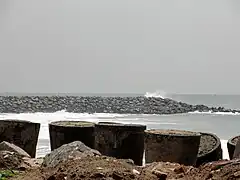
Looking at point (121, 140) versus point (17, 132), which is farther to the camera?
point (17, 132)

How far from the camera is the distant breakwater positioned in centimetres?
3048

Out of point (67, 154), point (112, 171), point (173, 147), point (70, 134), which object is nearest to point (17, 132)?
point (70, 134)

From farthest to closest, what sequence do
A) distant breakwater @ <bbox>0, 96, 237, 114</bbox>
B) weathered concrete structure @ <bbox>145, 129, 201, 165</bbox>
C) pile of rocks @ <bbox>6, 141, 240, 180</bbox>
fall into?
→ distant breakwater @ <bbox>0, 96, 237, 114</bbox>
weathered concrete structure @ <bbox>145, 129, 201, 165</bbox>
pile of rocks @ <bbox>6, 141, 240, 180</bbox>

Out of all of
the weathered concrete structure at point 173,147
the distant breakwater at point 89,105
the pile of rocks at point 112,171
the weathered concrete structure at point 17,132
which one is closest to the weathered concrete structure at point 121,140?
the weathered concrete structure at point 173,147

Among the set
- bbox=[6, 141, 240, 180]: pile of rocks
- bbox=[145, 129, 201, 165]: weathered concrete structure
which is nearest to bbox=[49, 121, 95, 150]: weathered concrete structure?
bbox=[145, 129, 201, 165]: weathered concrete structure

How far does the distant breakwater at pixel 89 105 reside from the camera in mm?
30484

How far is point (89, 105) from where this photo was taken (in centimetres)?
3422

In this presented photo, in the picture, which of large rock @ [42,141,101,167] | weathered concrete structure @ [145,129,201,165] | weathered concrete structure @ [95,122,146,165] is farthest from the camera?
weathered concrete structure @ [95,122,146,165]

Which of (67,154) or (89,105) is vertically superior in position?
(67,154)

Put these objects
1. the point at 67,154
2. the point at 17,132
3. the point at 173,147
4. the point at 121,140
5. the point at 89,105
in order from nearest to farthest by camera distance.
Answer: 1. the point at 67,154
2. the point at 173,147
3. the point at 121,140
4. the point at 17,132
5. the point at 89,105

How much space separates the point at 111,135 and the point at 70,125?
730 millimetres

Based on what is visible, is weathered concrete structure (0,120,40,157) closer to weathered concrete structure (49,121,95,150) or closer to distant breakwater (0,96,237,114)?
weathered concrete structure (49,121,95,150)

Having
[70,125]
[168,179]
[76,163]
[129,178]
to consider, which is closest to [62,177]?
[76,163]

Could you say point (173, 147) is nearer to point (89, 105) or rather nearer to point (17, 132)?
point (17, 132)
